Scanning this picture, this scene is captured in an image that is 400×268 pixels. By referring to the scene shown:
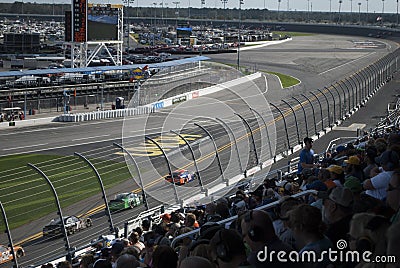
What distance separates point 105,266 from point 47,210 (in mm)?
11020

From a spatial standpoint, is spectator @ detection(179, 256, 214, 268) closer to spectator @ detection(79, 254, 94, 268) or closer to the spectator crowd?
the spectator crowd

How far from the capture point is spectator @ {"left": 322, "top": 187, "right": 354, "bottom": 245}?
4.82 metres

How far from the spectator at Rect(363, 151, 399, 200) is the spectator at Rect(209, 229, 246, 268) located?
2.97 metres

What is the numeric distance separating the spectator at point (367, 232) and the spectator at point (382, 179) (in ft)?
8.41

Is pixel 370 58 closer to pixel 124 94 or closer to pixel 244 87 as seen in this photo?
pixel 244 87

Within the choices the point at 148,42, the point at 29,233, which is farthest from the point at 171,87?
the point at 148,42

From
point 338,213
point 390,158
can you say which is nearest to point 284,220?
point 338,213

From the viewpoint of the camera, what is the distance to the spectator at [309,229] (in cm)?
437

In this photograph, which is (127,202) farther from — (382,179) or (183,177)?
(382,179)

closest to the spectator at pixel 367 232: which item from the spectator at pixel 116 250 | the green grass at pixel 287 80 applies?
the spectator at pixel 116 250

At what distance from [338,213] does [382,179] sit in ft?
5.93

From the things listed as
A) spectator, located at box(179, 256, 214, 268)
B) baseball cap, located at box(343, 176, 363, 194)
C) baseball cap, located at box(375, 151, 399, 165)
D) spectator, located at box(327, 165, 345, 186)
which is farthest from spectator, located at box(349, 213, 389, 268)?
spectator, located at box(327, 165, 345, 186)

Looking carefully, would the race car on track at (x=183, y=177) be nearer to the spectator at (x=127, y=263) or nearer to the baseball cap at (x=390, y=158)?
the baseball cap at (x=390, y=158)

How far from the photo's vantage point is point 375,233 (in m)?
3.86
